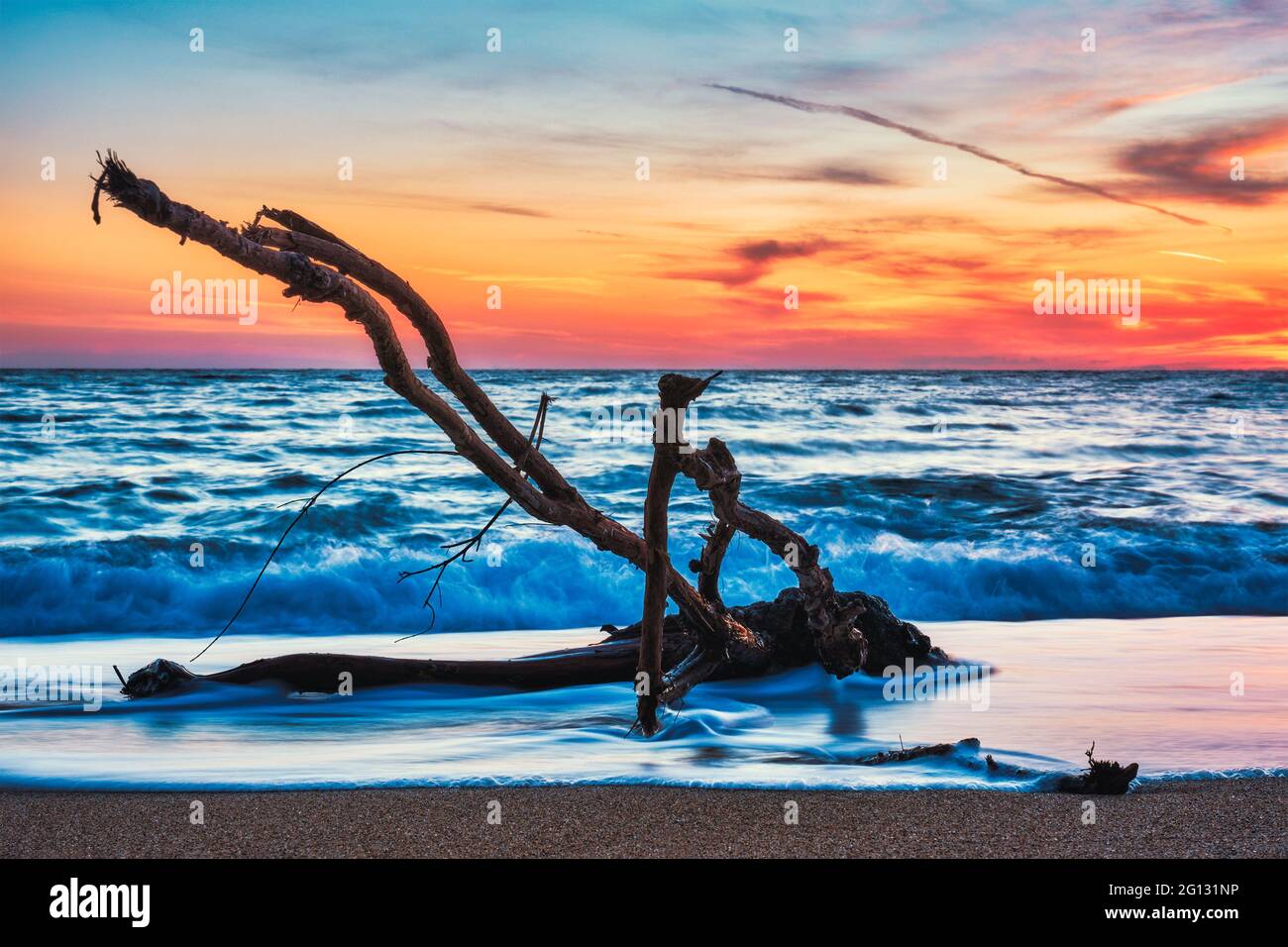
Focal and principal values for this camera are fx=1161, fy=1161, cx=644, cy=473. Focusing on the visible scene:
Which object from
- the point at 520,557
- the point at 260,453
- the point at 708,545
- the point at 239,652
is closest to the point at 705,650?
the point at 708,545

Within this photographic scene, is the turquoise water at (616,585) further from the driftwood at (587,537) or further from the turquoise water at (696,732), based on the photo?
the driftwood at (587,537)

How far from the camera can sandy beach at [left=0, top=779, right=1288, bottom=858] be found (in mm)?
4559

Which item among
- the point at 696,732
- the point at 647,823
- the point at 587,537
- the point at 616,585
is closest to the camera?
the point at 647,823

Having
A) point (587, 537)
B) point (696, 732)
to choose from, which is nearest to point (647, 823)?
point (696, 732)

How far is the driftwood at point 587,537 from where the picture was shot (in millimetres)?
4551

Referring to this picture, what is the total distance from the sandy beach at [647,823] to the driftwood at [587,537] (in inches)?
61.9

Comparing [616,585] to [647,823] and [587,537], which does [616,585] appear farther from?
[647,823]

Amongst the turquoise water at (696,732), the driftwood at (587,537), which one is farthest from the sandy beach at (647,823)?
the driftwood at (587,537)

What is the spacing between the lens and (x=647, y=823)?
4.88 metres

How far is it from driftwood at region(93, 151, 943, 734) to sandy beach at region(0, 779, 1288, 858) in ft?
5.16

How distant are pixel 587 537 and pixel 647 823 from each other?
267cm

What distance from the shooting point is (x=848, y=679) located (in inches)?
328

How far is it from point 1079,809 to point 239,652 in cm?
727

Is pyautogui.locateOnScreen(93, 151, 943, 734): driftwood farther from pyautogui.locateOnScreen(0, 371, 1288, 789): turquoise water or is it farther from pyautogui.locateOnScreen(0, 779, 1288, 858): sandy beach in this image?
pyautogui.locateOnScreen(0, 779, 1288, 858): sandy beach
